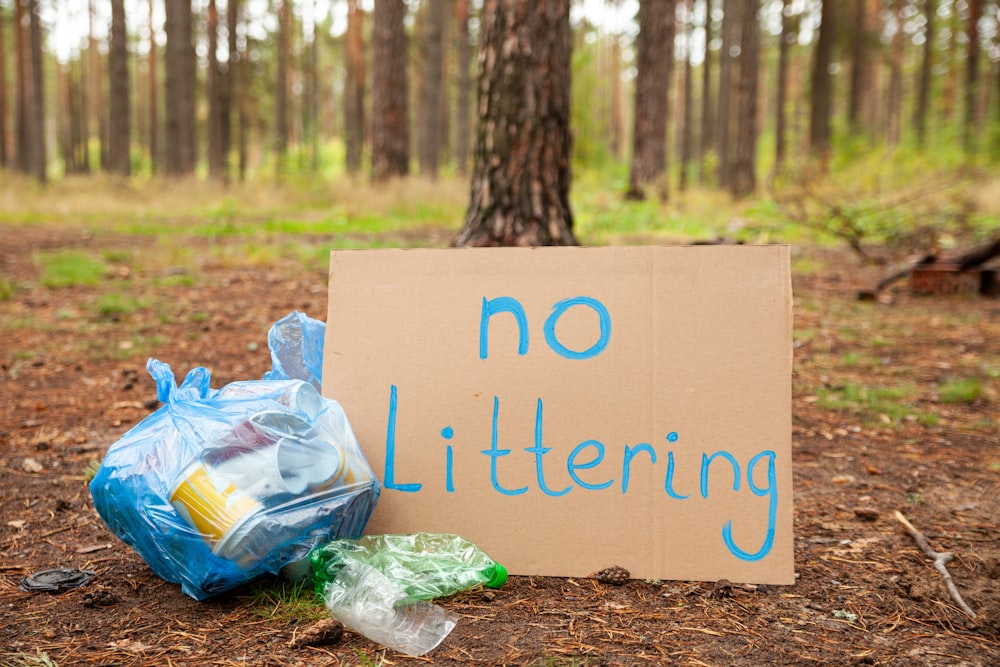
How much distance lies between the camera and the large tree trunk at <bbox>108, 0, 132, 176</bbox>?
47.4ft

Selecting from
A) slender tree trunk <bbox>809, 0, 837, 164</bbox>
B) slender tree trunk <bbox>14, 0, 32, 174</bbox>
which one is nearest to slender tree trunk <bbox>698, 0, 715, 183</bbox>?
slender tree trunk <bbox>809, 0, 837, 164</bbox>

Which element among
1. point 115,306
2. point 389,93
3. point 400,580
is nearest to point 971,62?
point 389,93

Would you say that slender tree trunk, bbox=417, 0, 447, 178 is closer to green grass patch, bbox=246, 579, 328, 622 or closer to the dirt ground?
the dirt ground

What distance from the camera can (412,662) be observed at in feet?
4.60

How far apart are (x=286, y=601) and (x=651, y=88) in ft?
39.4

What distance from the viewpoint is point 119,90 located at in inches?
576

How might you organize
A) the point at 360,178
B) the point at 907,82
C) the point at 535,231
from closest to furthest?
the point at 535,231 < the point at 360,178 < the point at 907,82

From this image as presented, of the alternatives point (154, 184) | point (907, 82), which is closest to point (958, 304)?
point (154, 184)

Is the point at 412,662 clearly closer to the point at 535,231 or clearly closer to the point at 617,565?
the point at 617,565

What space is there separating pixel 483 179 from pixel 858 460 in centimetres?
253

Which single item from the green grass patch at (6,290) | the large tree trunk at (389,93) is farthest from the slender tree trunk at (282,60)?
the green grass patch at (6,290)

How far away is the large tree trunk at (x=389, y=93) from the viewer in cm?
1041

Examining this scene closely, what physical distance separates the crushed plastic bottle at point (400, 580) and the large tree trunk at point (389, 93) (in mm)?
9699

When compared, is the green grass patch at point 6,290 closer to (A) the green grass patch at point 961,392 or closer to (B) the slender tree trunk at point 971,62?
(A) the green grass patch at point 961,392
